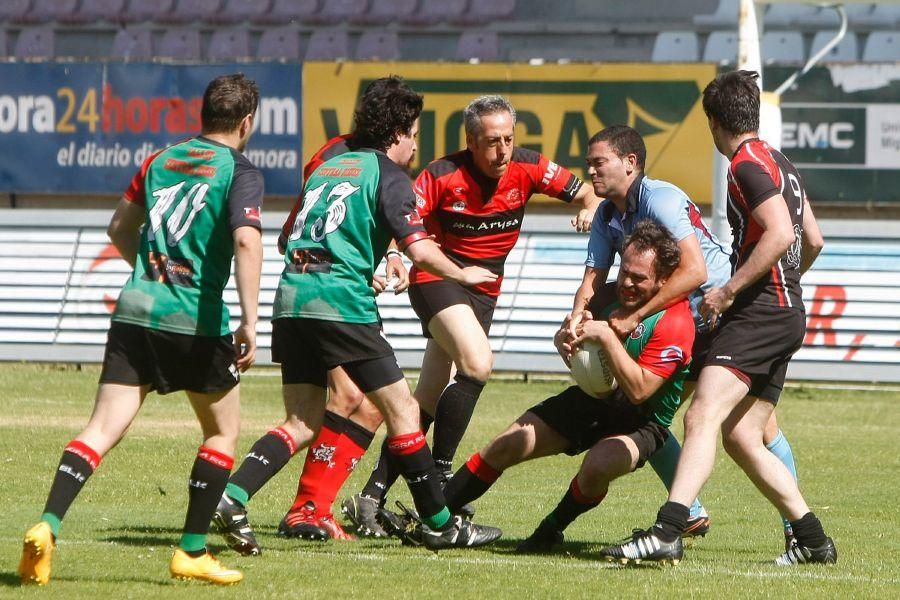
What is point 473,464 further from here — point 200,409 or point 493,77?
point 493,77

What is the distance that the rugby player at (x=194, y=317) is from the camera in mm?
5879

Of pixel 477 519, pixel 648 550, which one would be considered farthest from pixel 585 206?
pixel 648 550

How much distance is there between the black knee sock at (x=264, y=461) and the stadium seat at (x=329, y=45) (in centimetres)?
1664

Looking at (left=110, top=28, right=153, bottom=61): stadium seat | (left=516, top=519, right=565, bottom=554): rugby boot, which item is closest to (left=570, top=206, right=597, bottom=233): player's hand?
(left=516, top=519, right=565, bottom=554): rugby boot

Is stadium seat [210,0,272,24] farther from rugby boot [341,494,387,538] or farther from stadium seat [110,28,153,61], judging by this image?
rugby boot [341,494,387,538]

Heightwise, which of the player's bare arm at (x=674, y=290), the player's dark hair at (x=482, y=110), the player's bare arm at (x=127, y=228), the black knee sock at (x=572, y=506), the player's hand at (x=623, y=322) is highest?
the player's dark hair at (x=482, y=110)

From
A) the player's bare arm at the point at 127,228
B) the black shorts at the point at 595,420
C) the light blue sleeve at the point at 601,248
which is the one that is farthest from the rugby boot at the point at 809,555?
the player's bare arm at the point at 127,228

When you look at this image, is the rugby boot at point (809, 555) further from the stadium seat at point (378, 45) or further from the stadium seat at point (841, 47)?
the stadium seat at point (378, 45)

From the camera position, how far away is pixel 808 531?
6590mm

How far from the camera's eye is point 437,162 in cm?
802

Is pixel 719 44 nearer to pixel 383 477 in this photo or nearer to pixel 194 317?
pixel 383 477

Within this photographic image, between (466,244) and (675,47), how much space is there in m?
14.7

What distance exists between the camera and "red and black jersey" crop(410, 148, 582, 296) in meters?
7.91

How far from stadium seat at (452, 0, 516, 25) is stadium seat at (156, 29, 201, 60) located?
404 cm
